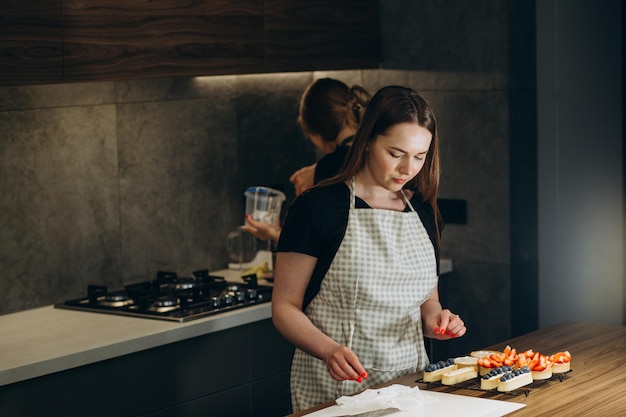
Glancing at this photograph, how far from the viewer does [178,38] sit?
3529 millimetres

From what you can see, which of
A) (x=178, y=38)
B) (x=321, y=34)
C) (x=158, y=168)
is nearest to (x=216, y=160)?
(x=158, y=168)

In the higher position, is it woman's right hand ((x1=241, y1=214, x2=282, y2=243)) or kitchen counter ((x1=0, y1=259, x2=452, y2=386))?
woman's right hand ((x1=241, y1=214, x2=282, y2=243))

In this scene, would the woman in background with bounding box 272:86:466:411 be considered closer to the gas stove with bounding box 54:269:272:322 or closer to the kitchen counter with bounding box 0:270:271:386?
the kitchen counter with bounding box 0:270:271:386

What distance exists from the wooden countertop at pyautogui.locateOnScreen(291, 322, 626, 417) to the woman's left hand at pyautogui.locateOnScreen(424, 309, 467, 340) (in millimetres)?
125

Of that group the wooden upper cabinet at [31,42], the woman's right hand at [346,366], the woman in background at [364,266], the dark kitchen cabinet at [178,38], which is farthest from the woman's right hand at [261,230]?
the woman's right hand at [346,366]

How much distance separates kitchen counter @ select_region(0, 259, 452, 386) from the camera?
113 inches

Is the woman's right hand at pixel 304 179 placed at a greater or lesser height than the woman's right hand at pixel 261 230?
greater

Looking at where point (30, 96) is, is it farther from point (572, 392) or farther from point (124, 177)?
point (572, 392)

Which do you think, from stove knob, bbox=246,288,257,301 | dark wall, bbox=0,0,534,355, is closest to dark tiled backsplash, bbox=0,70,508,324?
dark wall, bbox=0,0,534,355

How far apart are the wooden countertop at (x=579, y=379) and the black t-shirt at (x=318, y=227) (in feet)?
1.11

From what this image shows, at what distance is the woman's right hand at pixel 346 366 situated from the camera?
7.89 ft

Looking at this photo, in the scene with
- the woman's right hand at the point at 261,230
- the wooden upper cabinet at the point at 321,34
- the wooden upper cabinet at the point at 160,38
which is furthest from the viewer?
the wooden upper cabinet at the point at 321,34

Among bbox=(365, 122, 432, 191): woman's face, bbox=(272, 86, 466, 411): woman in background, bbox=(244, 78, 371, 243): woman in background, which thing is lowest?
bbox=(272, 86, 466, 411): woman in background

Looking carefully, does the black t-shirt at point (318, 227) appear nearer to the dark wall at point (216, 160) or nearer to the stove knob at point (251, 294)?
the stove knob at point (251, 294)
